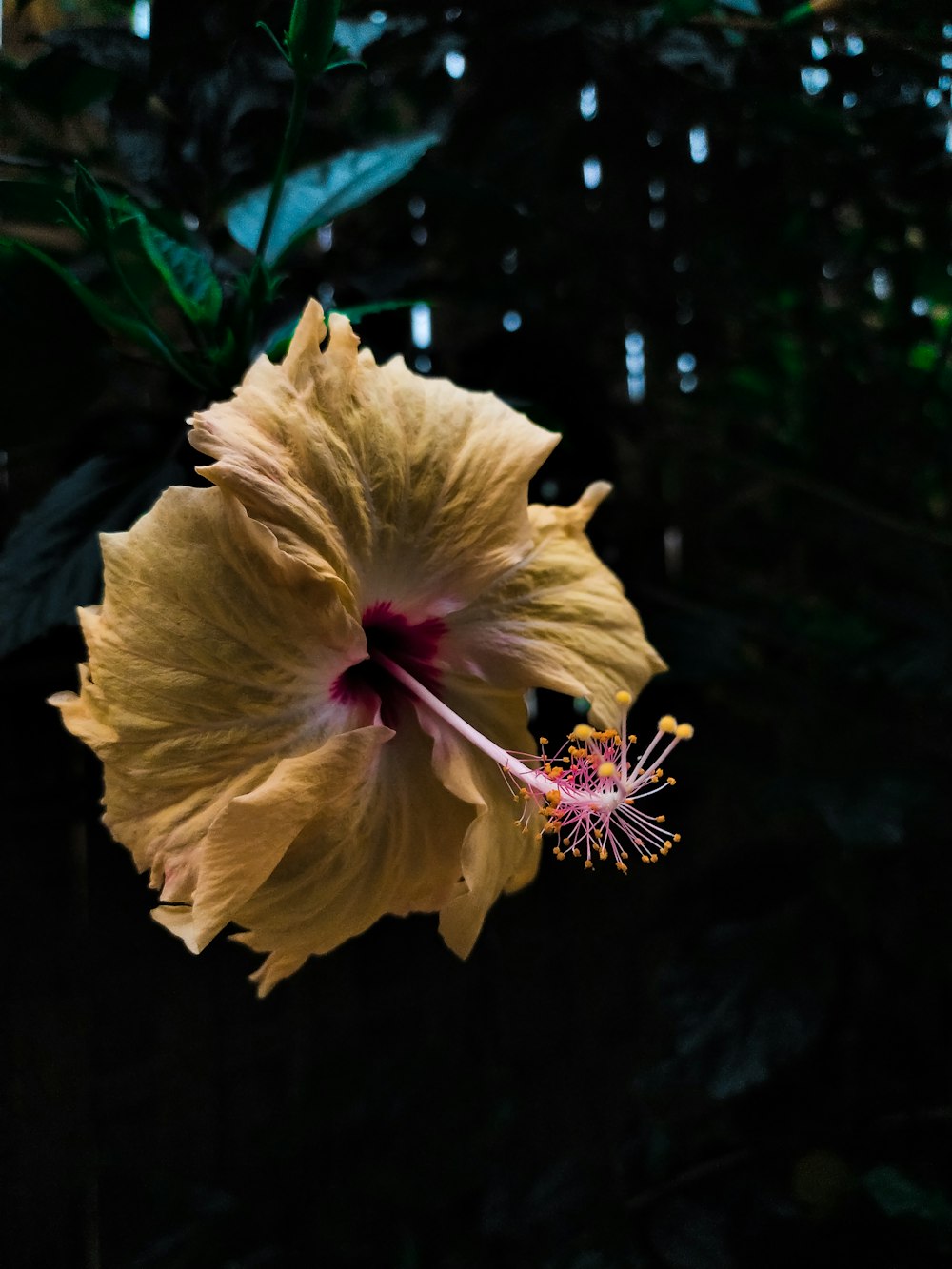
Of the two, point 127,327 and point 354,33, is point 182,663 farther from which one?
point 354,33

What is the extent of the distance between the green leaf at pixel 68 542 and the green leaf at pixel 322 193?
0.20m

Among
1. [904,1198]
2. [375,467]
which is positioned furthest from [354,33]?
[904,1198]

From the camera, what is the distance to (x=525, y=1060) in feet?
4.33

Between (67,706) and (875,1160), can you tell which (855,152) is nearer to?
(67,706)

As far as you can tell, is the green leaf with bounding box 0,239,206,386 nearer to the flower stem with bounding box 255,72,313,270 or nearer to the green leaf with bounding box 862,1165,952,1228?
the flower stem with bounding box 255,72,313,270

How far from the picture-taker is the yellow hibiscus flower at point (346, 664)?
49 cm

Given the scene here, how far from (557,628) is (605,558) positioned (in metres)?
0.57

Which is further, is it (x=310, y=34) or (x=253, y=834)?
(x=310, y=34)

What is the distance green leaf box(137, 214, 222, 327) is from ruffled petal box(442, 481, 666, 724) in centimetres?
28

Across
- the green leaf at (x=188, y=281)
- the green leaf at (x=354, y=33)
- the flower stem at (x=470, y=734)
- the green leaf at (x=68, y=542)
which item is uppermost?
the green leaf at (x=354, y=33)

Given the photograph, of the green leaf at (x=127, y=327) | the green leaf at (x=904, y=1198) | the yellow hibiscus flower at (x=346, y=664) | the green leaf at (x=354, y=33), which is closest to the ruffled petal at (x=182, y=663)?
the yellow hibiscus flower at (x=346, y=664)

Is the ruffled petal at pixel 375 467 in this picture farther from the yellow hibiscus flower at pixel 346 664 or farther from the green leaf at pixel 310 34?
the green leaf at pixel 310 34

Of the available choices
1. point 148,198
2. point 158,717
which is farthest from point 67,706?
→ point 148,198

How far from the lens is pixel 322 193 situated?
2.55ft
